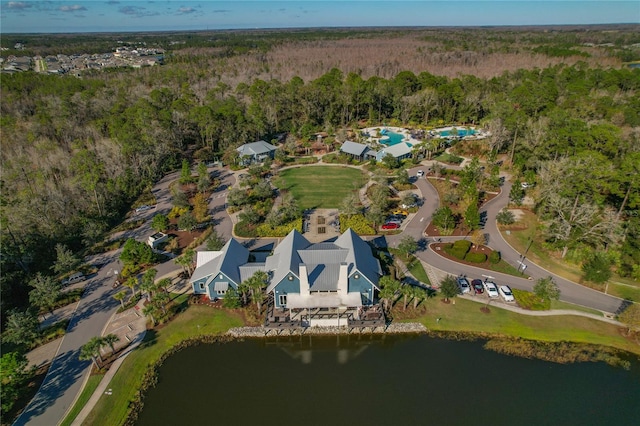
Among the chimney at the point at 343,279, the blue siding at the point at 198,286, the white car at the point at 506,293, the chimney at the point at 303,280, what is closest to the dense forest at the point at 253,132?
the white car at the point at 506,293

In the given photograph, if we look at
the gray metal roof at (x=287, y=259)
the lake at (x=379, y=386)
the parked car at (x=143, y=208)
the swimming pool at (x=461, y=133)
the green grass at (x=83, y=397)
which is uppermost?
the swimming pool at (x=461, y=133)

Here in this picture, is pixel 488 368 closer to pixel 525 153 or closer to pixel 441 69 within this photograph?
pixel 525 153

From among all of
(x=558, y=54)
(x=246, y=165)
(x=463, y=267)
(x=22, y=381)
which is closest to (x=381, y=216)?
(x=463, y=267)

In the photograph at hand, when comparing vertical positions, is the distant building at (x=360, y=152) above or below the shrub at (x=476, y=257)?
above

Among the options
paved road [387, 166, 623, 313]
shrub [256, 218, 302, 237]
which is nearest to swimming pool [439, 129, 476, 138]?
paved road [387, 166, 623, 313]

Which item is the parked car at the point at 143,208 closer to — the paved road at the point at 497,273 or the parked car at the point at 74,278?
the parked car at the point at 74,278

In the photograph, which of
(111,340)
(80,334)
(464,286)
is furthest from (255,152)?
(464,286)

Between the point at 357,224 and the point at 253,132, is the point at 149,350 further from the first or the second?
the point at 253,132
